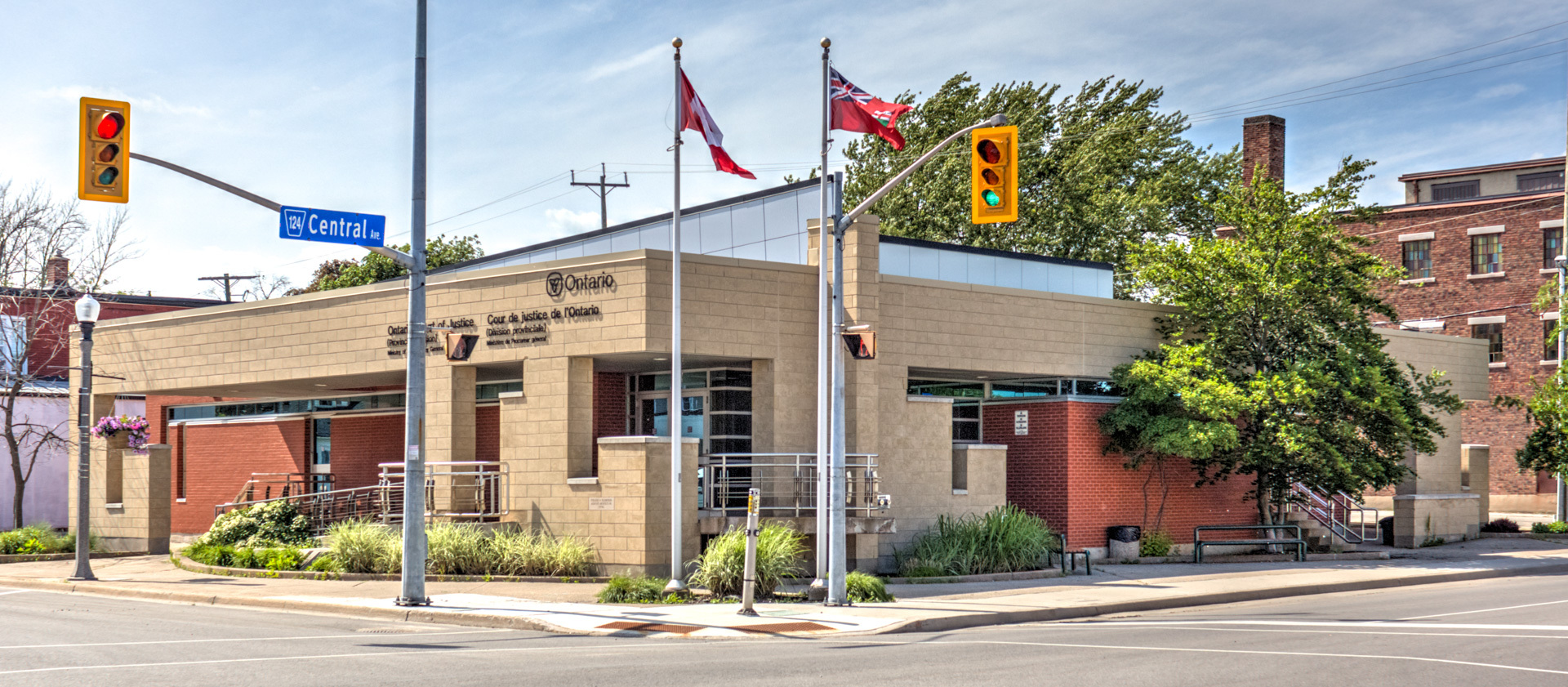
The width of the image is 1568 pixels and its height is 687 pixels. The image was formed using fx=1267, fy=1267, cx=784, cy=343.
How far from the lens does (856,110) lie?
61.3 ft

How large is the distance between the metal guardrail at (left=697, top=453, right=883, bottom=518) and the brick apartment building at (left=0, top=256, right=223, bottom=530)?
21.5m

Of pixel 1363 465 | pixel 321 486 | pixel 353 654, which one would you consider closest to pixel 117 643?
pixel 353 654

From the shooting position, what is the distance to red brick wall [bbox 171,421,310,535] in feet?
111

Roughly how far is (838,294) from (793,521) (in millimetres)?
5216

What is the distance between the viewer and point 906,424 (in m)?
23.7

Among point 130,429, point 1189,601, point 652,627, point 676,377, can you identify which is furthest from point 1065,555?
point 130,429

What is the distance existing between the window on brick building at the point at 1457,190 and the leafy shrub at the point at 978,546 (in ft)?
130

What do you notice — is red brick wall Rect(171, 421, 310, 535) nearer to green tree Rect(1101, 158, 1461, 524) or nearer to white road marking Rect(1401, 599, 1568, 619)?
green tree Rect(1101, 158, 1461, 524)

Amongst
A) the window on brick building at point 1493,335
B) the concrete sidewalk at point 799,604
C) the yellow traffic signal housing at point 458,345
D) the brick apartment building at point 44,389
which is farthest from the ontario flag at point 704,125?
the window on brick building at point 1493,335

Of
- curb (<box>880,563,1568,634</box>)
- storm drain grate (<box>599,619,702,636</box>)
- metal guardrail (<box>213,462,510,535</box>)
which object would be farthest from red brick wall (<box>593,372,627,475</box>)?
curb (<box>880,563,1568,634</box>)

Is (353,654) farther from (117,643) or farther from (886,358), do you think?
(886,358)

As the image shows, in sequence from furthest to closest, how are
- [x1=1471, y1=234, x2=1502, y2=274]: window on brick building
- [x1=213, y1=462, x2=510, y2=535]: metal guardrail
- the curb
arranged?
[x1=1471, y1=234, x2=1502, y2=274]: window on brick building < [x1=213, y1=462, x2=510, y2=535]: metal guardrail < the curb

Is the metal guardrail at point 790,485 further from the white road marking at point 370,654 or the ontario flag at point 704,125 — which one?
the white road marking at point 370,654

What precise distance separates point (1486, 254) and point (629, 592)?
40.3 meters
